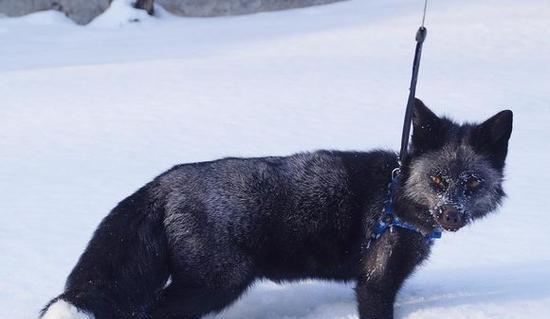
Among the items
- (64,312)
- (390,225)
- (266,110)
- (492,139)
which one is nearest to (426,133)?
(492,139)

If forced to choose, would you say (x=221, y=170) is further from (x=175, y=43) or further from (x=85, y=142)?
(x=175, y=43)

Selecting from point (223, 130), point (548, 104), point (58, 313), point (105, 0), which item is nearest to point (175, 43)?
point (105, 0)

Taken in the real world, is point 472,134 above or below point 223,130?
above

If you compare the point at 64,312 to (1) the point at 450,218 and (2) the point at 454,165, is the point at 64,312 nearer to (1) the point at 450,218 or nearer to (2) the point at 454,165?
(1) the point at 450,218

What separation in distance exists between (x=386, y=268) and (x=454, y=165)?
657 millimetres

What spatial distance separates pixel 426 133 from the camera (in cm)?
414

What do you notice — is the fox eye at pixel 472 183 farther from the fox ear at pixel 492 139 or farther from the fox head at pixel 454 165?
the fox ear at pixel 492 139

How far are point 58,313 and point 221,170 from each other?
1.16m

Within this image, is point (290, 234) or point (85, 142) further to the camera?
point (85, 142)

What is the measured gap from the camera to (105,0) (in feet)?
55.9

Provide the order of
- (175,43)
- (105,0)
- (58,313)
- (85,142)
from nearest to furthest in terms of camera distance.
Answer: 1. (58,313)
2. (85,142)
3. (175,43)
4. (105,0)

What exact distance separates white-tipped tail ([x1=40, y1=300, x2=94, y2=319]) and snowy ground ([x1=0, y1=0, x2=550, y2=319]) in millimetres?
668

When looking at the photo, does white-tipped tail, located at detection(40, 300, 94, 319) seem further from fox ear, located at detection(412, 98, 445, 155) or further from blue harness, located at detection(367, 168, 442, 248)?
fox ear, located at detection(412, 98, 445, 155)

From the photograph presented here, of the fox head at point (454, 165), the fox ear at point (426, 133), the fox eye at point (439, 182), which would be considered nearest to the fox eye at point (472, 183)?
the fox head at point (454, 165)
